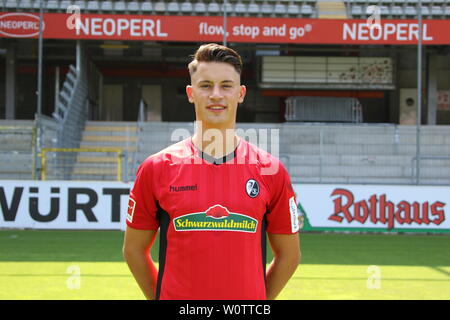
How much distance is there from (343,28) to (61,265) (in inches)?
466

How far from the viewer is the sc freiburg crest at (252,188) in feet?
7.06

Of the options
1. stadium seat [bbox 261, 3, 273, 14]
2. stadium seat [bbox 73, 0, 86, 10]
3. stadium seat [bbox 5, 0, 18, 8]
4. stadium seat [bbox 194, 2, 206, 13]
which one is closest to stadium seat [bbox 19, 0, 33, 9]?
stadium seat [bbox 5, 0, 18, 8]

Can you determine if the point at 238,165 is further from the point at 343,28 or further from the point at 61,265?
the point at 343,28

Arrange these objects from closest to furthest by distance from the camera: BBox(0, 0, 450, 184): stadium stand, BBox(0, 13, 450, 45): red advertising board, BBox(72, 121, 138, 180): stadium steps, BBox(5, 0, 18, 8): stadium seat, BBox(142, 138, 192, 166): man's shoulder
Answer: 1. BBox(142, 138, 192, 166): man's shoulder
2. BBox(0, 0, 450, 184): stadium stand
3. BBox(72, 121, 138, 180): stadium steps
4. BBox(0, 13, 450, 45): red advertising board
5. BBox(5, 0, 18, 8): stadium seat

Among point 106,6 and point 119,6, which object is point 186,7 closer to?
point 119,6

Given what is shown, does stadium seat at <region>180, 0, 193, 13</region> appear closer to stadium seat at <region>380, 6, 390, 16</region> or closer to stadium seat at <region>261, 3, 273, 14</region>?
stadium seat at <region>261, 3, 273, 14</region>

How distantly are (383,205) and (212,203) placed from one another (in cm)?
1061

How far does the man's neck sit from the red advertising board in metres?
14.6

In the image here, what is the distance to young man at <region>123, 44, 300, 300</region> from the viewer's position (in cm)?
208

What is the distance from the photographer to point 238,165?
2193mm

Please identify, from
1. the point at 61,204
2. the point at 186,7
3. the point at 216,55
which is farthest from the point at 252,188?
the point at 186,7

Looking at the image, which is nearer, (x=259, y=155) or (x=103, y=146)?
(x=259, y=155)

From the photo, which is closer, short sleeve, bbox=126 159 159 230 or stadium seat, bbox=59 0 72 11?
short sleeve, bbox=126 159 159 230

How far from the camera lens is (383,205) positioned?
12.1 m
